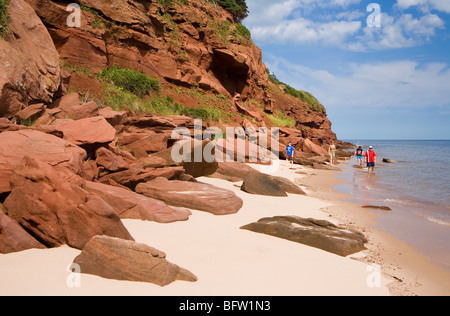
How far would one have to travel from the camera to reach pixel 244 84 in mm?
31891

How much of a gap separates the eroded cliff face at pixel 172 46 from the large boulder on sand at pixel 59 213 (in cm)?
483

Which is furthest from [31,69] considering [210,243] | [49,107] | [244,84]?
[244,84]

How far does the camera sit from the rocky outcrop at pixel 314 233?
203 inches

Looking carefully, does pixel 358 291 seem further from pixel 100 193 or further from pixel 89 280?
pixel 100 193

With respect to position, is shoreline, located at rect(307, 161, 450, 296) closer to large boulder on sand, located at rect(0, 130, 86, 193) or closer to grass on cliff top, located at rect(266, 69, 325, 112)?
large boulder on sand, located at rect(0, 130, 86, 193)

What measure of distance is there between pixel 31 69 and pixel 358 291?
985cm

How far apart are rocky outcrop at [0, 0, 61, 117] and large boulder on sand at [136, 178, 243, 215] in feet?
13.0

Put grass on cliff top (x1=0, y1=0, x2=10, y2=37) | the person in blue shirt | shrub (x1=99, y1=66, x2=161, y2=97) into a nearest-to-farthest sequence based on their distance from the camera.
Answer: grass on cliff top (x1=0, y1=0, x2=10, y2=37) < shrub (x1=99, y1=66, x2=161, y2=97) < the person in blue shirt

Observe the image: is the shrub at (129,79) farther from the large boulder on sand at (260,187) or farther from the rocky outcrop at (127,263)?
the rocky outcrop at (127,263)

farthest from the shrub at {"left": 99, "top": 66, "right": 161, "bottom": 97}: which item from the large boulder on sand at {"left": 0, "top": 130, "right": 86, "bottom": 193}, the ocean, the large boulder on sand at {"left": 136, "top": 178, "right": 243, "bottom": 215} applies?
the ocean

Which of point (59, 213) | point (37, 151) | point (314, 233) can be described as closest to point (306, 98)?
point (314, 233)

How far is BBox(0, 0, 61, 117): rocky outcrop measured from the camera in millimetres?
7590

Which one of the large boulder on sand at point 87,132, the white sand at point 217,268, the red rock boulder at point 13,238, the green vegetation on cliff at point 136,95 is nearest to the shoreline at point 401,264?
the white sand at point 217,268

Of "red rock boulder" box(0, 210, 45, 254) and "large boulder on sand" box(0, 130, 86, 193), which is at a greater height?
"large boulder on sand" box(0, 130, 86, 193)
